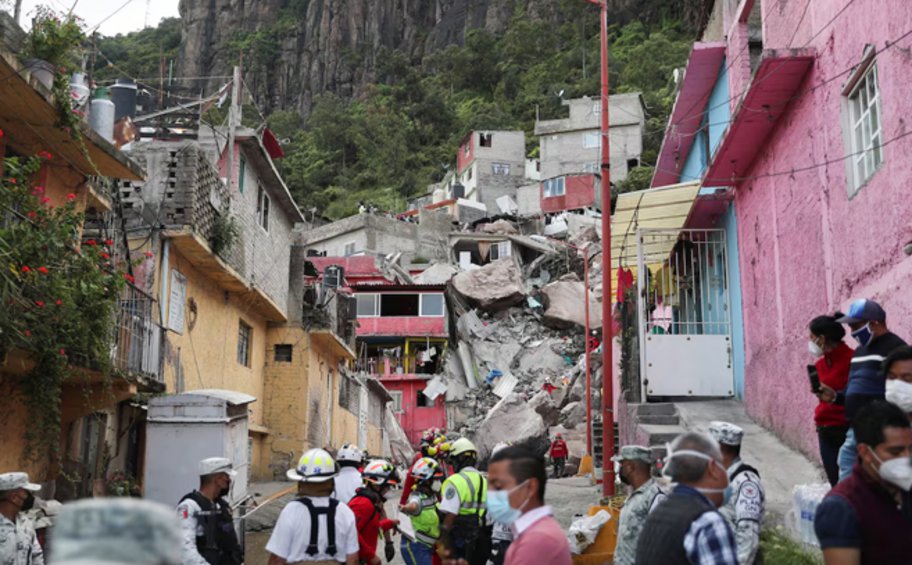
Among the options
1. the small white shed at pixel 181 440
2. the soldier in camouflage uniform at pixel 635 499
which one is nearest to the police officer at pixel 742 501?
the soldier in camouflage uniform at pixel 635 499

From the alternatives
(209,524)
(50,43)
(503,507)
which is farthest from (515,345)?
(503,507)

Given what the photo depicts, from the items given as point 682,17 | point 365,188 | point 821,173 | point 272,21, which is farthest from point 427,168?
point 821,173

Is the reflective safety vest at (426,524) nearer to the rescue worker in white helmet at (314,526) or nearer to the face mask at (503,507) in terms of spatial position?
the rescue worker in white helmet at (314,526)

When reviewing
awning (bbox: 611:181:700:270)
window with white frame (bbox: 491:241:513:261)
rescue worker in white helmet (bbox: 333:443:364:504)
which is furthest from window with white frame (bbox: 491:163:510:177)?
rescue worker in white helmet (bbox: 333:443:364:504)

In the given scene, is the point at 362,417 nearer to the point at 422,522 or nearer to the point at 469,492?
the point at 422,522

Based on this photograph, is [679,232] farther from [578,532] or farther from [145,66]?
[145,66]

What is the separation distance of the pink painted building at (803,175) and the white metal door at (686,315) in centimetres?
44

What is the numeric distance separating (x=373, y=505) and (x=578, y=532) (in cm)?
209

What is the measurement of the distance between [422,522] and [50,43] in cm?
715

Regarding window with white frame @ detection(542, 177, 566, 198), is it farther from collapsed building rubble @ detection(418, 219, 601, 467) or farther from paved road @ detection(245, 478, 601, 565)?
paved road @ detection(245, 478, 601, 565)

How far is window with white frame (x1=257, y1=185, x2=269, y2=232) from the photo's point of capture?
21.3 meters

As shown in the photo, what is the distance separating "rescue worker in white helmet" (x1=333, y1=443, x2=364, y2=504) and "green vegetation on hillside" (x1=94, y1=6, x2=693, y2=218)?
190 ft

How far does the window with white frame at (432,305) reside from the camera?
44.7 metres

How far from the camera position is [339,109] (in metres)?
86.9
